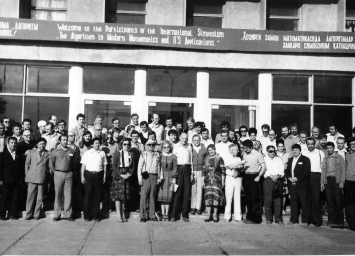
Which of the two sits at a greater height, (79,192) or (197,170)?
(197,170)

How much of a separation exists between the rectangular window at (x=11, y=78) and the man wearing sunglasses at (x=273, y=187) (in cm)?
772

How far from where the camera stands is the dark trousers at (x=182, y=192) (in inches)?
381

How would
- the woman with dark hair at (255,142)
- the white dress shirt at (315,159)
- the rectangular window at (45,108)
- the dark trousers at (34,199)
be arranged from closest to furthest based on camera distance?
the dark trousers at (34,199), the white dress shirt at (315,159), the woman with dark hair at (255,142), the rectangular window at (45,108)

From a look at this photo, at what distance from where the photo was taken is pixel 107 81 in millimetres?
12992

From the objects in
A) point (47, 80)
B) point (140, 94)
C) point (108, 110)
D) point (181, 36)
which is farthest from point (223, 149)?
point (47, 80)

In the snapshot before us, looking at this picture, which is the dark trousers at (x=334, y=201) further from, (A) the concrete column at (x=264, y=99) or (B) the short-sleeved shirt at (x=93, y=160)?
(B) the short-sleeved shirt at (x=93, y=160)

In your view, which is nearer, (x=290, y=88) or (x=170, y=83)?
(x=170, y=83)

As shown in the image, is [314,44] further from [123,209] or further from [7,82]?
[7,82]

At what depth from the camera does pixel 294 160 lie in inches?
393

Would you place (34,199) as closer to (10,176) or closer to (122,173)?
(10,176)

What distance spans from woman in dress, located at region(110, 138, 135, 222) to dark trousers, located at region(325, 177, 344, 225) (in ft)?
15.3

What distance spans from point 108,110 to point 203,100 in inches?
116

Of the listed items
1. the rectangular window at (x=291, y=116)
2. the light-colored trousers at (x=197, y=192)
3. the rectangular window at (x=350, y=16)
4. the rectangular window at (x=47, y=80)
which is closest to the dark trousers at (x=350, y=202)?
the light-colored trousers at (x=197, y=192)

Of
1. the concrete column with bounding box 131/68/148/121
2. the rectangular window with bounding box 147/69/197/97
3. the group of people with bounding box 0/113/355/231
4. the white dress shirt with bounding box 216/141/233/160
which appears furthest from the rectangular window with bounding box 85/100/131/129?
the white dress shirt with bounding box 216/141/233/160
